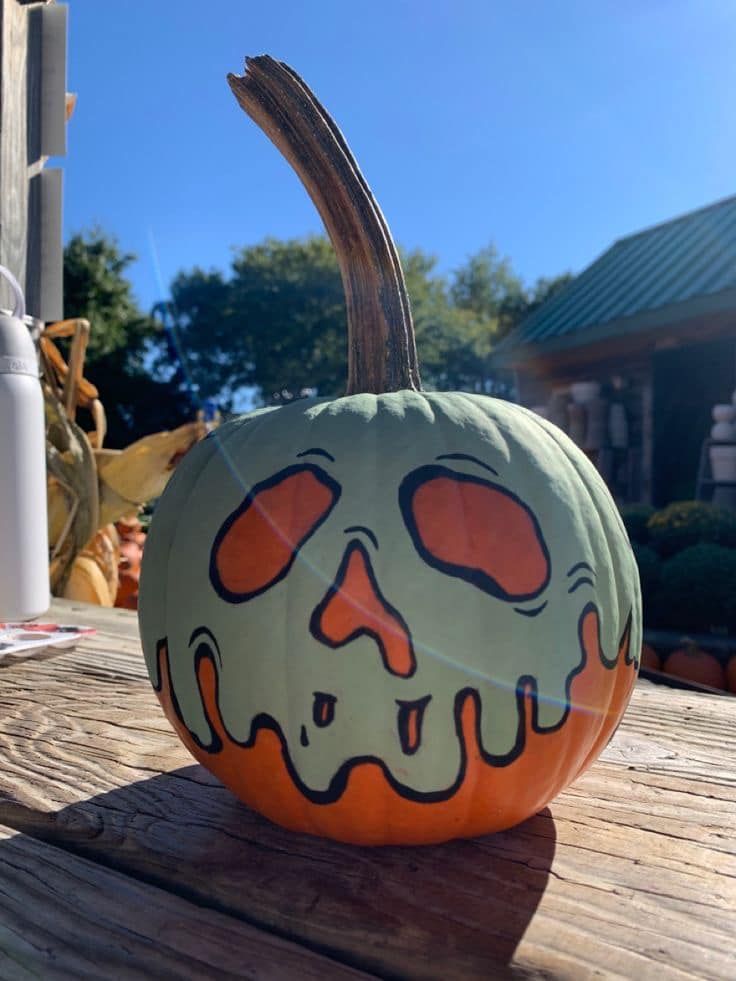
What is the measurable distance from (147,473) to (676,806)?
2.89 meters

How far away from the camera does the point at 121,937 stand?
0.81m

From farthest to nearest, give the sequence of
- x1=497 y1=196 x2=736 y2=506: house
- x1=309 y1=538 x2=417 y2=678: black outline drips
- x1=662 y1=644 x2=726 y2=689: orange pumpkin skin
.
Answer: x1=497 y1=196 x2=736 y2=506: house, x1=662 y1=644 x2=726 y2=689: orange pumpkin skin, x1=309 y1=538 x2=417 y2=678: black outline drips

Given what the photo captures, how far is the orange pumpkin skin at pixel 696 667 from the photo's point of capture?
4250 mm

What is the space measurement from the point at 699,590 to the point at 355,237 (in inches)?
174

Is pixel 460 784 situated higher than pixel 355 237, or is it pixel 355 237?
pixel 355 237

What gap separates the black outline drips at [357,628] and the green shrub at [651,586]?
4.62m

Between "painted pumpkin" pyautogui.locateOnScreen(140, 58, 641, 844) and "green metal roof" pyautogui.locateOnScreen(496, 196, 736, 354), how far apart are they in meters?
6.49

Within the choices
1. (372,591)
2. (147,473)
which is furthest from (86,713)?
(147,473)

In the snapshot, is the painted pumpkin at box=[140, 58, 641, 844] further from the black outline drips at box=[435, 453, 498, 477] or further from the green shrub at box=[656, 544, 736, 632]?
the green shrub at box=[656, 544, 736, 632]

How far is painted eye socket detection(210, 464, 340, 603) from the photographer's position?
3.15 feet

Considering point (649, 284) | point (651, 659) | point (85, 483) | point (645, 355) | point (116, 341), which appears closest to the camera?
point (85, 483)

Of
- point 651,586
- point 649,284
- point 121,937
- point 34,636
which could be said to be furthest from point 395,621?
point 649,284

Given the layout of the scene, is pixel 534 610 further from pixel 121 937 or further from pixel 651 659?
pixel 651 659

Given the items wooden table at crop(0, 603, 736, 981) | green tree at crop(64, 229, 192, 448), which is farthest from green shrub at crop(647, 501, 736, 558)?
green tree at crop(64, 229, 192, 448)
